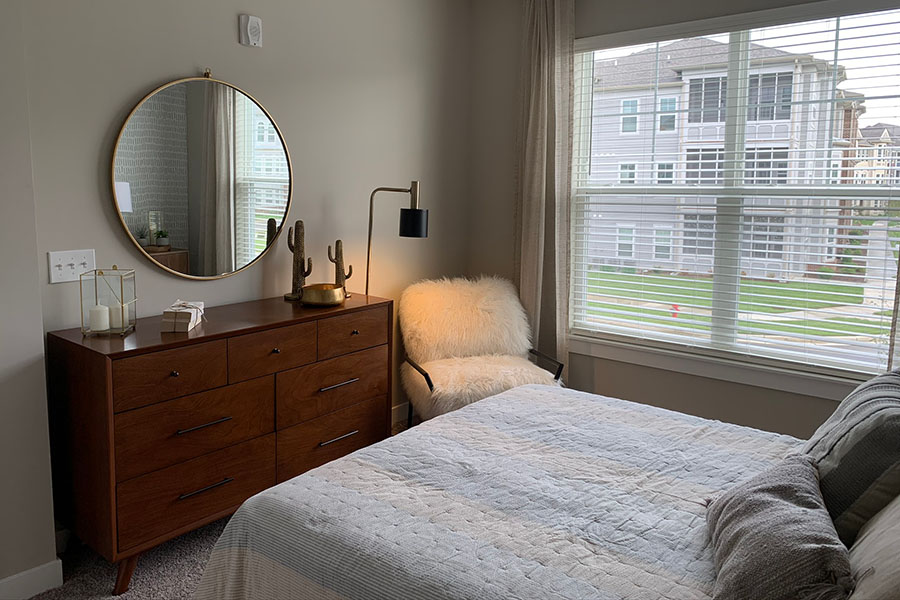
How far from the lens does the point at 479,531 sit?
1.67 meters

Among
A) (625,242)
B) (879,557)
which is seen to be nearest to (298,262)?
(625,242)

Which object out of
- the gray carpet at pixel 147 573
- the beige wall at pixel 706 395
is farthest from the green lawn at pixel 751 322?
the gray carpet at pixel 147 573

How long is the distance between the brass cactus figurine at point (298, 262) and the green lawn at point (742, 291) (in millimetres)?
1716

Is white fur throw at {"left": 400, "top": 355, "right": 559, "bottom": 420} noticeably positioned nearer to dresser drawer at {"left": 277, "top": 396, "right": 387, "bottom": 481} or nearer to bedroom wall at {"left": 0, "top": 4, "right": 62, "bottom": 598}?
dresser drawer at {"left": 277, "top": 396, "right": 387, "bottom": 481}

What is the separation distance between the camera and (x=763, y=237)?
3.50m

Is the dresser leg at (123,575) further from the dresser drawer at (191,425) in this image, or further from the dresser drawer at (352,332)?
the dresser drawer at (352,332)

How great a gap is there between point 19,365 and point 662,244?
119 inches

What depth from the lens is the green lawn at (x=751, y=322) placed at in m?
3.23

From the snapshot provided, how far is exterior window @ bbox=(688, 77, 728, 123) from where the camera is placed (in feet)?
11.6

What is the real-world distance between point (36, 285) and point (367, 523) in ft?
5.03

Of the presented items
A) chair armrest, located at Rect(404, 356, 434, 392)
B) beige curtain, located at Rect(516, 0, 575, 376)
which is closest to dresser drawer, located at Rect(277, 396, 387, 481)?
chair armrest, located at Rect(404, 356, 434, 392)

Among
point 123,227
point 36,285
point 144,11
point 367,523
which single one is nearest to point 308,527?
point 367,523

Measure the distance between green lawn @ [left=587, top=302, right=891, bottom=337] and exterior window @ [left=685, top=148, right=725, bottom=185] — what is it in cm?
72

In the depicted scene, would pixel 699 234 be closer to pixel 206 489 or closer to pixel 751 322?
pixel 751 322
